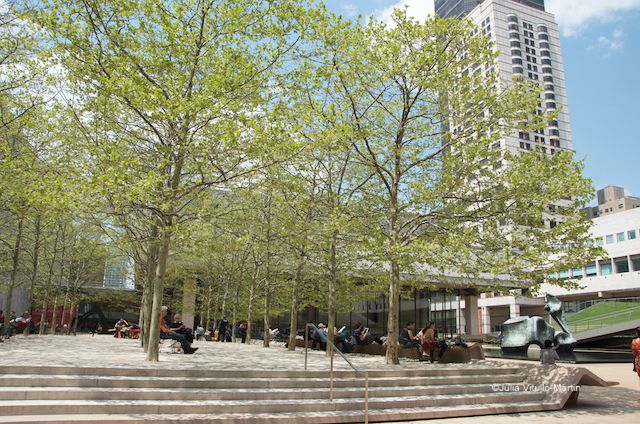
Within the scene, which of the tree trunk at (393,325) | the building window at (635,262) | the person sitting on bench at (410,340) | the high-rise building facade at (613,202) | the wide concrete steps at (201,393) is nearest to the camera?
the wide concrete steps at (201,393)

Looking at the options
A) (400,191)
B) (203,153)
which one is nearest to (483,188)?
(400,191)

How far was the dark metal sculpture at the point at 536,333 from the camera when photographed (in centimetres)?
2034

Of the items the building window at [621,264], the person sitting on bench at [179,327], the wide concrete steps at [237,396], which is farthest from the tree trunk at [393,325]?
the building window at [621,264]

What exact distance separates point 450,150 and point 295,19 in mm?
6084

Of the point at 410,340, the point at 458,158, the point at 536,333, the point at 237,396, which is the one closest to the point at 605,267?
the point at 536,333

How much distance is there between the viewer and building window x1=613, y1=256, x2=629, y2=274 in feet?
175

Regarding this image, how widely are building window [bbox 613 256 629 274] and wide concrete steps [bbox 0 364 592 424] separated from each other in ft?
167

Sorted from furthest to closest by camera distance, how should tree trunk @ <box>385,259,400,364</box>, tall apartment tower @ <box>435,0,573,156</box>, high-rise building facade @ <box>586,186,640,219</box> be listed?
1. high-rise building facade @ <box>586,186,640,219</box>
2. tall apartment tower @ <box>435,0,573,156</box>
3. tree trunk @ <box>385,259,400,364</box>

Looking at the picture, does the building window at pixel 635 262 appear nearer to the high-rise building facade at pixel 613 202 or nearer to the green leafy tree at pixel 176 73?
the green leafy tree at pixel 176 73

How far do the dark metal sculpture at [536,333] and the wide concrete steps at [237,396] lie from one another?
10.3 metres

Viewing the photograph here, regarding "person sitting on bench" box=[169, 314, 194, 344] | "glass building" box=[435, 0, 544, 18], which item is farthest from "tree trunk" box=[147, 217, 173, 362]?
"glass building" box=[435, 0, 544, 18]

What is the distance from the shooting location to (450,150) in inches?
578

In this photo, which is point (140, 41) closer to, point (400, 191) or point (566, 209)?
point (400, 191)

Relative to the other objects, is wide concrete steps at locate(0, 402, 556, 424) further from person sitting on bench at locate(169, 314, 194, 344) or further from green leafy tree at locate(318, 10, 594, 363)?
person sitting on bench at locate(169, 314, 194, 344)
